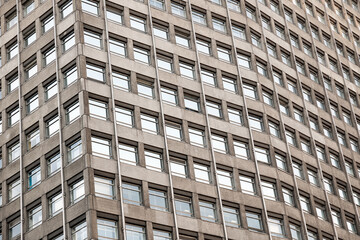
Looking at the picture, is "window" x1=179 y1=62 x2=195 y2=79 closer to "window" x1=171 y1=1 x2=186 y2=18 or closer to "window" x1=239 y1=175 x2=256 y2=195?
"window" x1=171 y1=1 x2=186 y2=18

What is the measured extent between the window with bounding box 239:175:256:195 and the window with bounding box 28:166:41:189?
15726 millimetres

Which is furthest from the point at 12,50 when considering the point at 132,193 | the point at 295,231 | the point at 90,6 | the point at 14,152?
the point at 295,231

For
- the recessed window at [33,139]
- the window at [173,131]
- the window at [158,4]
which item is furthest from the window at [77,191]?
the window at [158,4]

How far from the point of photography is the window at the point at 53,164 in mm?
56691

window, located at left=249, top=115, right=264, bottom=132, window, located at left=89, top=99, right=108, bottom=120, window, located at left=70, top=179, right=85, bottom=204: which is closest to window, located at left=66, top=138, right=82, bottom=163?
window, located at left=70, top=179, right=85, bottom=204

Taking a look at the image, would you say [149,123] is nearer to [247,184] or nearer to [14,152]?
[247,184]

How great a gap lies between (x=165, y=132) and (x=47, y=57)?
37.4ft

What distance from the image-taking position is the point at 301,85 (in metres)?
75.4

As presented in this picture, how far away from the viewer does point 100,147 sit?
55.5 m

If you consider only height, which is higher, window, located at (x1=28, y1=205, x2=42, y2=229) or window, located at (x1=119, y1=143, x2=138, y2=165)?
window, located at (x1=119, y1=143, x2=138, y2=165)

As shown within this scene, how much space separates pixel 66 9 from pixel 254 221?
72.8ft

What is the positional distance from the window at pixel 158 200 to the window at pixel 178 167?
214 cm

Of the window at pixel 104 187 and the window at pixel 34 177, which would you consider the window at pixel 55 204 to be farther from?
the window at pixel 104 187

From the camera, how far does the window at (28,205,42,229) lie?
56594mm
